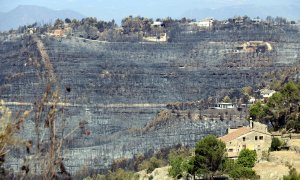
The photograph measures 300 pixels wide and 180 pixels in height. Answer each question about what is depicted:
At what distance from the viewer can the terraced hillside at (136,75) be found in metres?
67.7

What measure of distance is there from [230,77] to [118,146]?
1378 inches

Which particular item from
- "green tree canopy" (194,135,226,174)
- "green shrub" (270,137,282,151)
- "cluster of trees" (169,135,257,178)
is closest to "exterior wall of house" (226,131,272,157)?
"green shrub" (270,137,282,151)

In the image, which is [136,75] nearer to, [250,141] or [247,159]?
[250,141]

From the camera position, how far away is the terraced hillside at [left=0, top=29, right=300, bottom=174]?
67713mm

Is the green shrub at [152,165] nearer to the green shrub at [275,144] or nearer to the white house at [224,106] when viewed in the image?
the green shrub at [275,144]

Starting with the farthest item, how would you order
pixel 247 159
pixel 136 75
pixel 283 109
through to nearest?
pixel 136 75 → pixel 283 109 → pixel 247 159

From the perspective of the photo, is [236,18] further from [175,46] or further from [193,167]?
[193,167]

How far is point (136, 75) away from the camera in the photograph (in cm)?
9306

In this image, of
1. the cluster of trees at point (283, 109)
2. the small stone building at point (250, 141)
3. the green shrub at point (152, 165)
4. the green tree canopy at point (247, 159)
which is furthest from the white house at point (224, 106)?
the green tree canopy at point (247, 159)

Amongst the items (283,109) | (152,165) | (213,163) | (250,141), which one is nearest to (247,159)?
(213,163)

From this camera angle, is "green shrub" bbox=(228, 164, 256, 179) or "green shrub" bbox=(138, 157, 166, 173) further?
"green shrub" bbox=(138, 157, 166, 173)

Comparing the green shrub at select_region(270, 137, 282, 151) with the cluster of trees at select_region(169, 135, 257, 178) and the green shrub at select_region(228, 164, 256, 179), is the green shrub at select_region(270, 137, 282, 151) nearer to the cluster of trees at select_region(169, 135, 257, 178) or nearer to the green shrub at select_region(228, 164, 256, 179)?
the cluster of trees at select_region(169, 135, 257, 178)

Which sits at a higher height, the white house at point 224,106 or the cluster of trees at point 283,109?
the cluster of trees at point 283,109

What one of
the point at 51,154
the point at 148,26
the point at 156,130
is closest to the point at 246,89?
the point at 156,130
